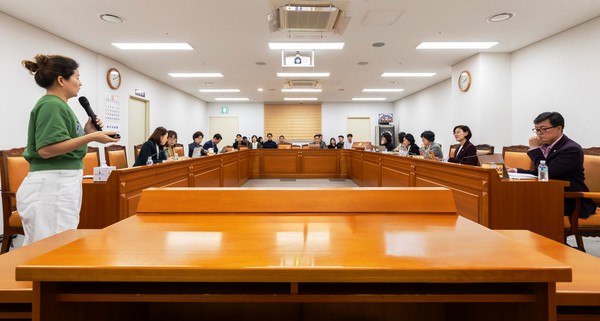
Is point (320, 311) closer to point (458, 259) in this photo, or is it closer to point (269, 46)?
point (458, 259)

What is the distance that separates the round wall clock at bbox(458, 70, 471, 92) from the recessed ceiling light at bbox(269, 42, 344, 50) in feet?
10.1

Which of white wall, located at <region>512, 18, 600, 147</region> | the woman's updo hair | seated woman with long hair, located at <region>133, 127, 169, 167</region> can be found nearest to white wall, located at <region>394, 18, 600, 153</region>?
white wall, located at <region>512, 18, 600, 147</region>

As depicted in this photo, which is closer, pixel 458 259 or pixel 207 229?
pixel 458 259

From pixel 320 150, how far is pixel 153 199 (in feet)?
26.5

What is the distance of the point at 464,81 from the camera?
7406mm

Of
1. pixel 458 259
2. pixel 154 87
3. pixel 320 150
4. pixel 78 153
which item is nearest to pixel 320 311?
pixel 458 259

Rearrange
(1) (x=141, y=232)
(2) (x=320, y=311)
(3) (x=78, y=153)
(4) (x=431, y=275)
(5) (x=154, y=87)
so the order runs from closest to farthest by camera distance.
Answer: (4) (x=431, y=275), (1) (x=141, y=232), (2) (x=320, y=311), (3) (x=78, y=153), (5) (x=154, y=87)

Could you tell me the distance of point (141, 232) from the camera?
111 centimetres

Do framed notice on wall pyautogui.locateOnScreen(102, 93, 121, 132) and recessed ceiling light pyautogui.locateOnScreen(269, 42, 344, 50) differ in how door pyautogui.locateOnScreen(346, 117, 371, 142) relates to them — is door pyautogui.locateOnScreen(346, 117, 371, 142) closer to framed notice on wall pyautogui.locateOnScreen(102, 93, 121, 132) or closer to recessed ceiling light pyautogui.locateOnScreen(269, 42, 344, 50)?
recessed ceiling light pyautogui.locateOnScreen(269, 42, 344, 50)

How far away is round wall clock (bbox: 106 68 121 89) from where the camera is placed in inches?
277

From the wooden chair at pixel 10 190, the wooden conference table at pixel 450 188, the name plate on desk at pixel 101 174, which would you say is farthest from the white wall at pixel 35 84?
the name plate on desk at pixel 101 174

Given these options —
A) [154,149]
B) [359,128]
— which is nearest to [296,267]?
[154,149]

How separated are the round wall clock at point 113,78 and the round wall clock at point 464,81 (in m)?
7.80

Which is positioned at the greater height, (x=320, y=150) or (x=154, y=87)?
(x=154, y=87)
